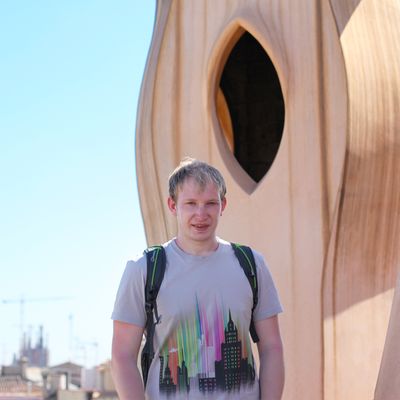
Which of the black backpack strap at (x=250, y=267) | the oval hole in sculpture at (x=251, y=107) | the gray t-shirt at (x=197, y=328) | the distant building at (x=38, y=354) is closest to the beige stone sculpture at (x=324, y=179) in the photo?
the oval hole in sculpture at (x=251, y=107)

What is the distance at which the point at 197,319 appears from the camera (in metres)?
2.44

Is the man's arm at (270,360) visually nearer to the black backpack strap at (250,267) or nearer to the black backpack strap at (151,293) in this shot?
the black backpack strap at (250,267)

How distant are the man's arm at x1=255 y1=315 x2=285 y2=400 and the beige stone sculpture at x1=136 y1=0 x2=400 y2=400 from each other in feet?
12.3

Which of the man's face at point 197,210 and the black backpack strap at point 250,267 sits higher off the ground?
the man's face at point 197,210

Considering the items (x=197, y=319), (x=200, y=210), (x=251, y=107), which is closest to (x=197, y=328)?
(x=197, y=319)

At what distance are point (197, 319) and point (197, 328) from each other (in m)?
0.02

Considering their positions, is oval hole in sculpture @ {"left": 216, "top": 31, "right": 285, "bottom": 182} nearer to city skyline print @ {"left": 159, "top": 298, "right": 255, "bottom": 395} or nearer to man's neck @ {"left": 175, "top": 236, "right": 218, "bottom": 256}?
man's neck @ {"left": 175, "top": 236, "right": 218, "bottom": 256}

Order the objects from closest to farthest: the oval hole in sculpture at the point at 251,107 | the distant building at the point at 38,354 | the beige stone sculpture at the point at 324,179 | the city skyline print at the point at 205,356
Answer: the city skyline print at the point at 205,356, the beige stone sculpture at the point at 324,179, the oval hole in sculpture at the point at 251,107, the distant building at the point at 38,354

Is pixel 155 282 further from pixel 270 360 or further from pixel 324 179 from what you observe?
pixel 324 179

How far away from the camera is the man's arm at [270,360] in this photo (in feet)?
8.14

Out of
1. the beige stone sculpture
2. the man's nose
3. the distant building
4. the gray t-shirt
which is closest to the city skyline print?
the gray t-shirt

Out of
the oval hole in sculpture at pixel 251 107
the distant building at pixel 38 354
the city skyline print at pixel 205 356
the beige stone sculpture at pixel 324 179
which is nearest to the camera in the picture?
the city skyline print at pixel 205 356

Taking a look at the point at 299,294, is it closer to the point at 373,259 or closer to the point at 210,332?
the point at 373,259

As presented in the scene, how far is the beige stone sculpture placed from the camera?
6.27m
